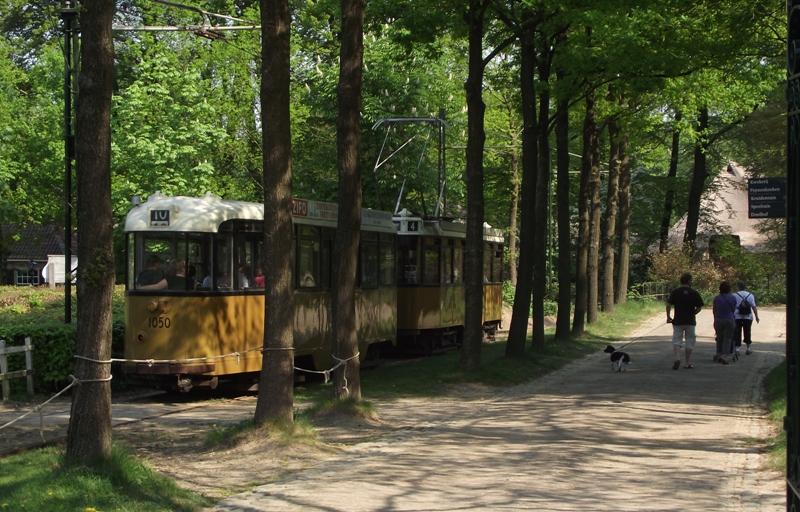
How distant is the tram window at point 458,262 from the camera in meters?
30.0

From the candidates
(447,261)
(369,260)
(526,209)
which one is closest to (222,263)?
(369,260)

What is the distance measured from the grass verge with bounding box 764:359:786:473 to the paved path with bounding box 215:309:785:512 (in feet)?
0.63

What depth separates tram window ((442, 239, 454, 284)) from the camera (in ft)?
95.3

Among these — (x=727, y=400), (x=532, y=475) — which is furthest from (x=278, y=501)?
(x=727, y=400)

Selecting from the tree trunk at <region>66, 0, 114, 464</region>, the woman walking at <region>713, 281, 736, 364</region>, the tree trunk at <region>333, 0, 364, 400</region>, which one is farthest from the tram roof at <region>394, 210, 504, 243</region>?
the tree trunk at <region>66, 0, 114, 464</region>

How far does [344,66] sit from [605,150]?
1372 inches

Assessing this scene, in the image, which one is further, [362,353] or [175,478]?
[362,353]

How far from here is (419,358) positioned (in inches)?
1119

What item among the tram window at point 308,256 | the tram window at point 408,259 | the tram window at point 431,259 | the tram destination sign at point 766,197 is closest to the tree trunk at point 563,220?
the tram window at point 431,259

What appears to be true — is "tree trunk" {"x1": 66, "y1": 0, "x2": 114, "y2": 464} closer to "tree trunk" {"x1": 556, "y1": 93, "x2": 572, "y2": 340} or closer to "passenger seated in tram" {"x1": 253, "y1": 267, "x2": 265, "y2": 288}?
"passenger seated in tram" {"x1": 253, "y1": 267, "x2": 265, "y2": 288}

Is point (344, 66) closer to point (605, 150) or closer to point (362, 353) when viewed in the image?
point (362, 353)

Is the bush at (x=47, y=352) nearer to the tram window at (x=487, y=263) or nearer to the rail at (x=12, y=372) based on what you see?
the rail at (x=12, y=372)

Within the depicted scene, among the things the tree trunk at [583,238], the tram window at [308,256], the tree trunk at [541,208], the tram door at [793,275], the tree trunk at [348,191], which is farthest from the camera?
the tree trunk at [583,238]

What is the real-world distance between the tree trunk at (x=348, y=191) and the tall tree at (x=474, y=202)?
5.79 meters
